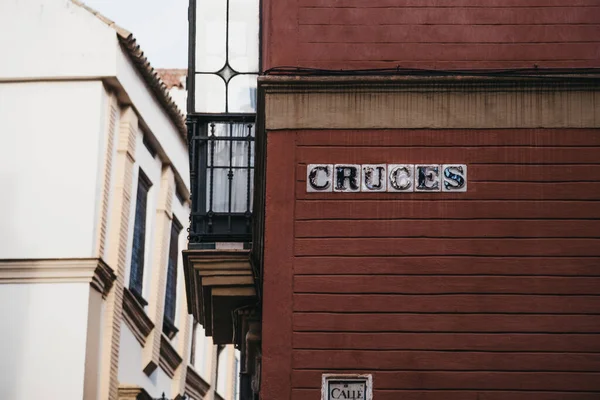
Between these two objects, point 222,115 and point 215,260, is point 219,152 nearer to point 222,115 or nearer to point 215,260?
point 222,115

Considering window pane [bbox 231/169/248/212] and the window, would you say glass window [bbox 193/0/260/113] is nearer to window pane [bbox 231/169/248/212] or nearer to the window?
the window

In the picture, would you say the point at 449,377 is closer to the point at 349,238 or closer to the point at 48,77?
the point at 349,238

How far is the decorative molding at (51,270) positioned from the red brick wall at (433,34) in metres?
11.4

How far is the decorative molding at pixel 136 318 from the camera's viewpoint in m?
28.0

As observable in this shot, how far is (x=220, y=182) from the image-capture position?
17.1 m

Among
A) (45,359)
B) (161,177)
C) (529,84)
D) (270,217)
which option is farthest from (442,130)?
(161,177)

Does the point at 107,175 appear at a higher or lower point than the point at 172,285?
higher

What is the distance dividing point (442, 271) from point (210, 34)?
17.0 feet

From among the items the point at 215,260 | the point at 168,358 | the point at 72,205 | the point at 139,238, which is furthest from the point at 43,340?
the point at 215,260

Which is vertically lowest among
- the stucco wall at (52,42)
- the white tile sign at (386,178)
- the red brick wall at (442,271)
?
the red brick wall at (442,271)

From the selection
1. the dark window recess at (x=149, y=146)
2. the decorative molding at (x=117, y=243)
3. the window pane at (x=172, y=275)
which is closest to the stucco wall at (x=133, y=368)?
the decorative molding at (x=117, y=243)

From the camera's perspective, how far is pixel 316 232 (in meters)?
14.0

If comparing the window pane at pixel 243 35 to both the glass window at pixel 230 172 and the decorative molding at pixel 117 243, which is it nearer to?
the glass window at pixel 230 172

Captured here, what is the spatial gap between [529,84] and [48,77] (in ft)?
46.5
